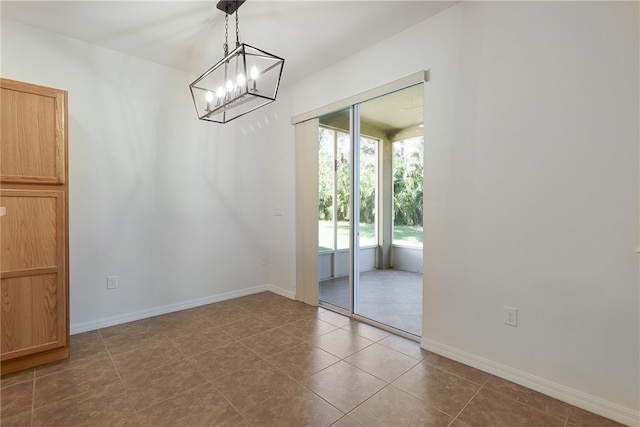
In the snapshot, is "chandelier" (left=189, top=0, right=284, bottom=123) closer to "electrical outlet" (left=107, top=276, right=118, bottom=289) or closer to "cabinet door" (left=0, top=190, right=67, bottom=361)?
"cabinet door" (left=0, top=190, right=67, bottom=361)

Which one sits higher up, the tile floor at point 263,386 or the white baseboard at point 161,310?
the white baseboard at point 161,310

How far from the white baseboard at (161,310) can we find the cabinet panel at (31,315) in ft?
1.95

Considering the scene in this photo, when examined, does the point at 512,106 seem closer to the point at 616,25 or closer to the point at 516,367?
the point at 616,25

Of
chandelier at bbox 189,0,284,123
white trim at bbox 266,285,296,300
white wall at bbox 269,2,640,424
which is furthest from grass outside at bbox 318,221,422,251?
chandelier at bbox 189,0,284,123

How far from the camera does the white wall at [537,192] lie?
1.63m

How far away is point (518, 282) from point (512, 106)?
1204 millimetres

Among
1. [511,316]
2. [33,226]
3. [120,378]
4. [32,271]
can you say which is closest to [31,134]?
[33,226]

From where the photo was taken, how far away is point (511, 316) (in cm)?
202

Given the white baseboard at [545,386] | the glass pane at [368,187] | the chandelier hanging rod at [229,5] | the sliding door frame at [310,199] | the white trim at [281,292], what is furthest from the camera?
the glass pane at [368,187]

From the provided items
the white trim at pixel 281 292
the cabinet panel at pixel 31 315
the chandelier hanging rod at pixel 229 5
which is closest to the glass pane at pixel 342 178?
the white trim at pixel 281 292

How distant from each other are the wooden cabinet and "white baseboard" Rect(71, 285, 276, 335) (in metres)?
0.55

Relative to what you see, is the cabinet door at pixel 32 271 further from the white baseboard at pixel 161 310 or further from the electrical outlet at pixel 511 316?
the electrical outlet at pixel 511 316

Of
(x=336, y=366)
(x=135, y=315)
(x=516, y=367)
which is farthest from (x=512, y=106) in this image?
(x=135, y=315)

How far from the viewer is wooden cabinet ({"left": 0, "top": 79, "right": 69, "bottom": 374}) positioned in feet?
6.71
